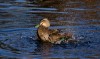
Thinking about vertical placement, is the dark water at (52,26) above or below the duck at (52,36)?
below

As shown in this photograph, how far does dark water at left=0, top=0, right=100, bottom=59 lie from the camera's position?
42.4 ft

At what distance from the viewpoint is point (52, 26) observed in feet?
55.2

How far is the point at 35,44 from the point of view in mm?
14180

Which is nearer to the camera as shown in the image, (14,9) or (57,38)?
(57,38)

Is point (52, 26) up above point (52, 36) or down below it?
below

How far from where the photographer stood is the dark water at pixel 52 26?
12.9 metres

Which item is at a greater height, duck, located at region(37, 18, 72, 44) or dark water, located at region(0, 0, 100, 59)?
duck, located at region(37, 18, 72, 44)

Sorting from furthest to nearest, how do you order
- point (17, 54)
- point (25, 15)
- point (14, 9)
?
point (14, 9) → point (25, 15) → point (17, 54)

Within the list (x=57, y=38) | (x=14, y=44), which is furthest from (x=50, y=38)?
(x=14, y=44)

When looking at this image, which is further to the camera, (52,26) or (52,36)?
(52,26)

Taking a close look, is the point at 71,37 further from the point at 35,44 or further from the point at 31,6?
Answer: the point at 31,6

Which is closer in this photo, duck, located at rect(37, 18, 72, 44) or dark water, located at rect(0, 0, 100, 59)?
dark water, located at rect(0, 0, 100, 59)

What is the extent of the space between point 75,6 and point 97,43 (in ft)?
23.2

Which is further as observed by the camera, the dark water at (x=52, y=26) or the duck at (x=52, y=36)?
the duck at (x=52, y=36)
